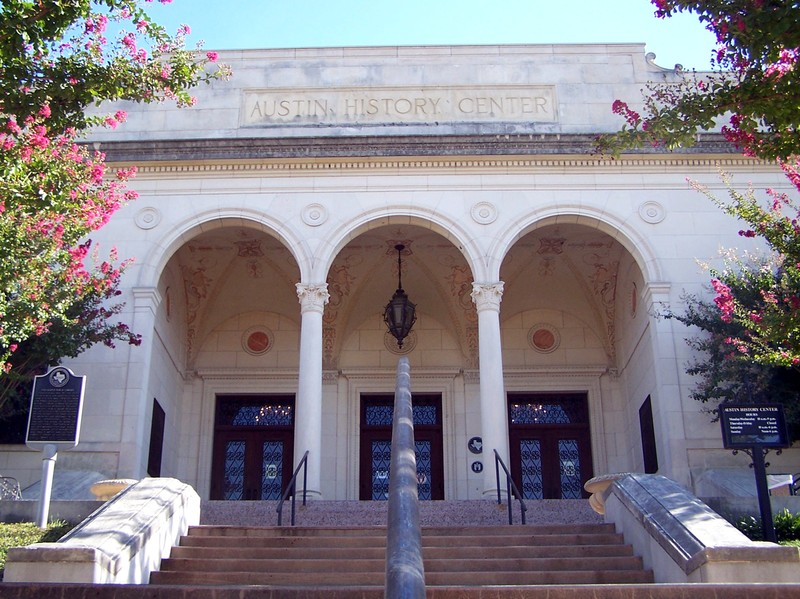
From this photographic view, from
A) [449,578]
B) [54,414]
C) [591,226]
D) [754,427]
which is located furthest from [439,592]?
[591,226]

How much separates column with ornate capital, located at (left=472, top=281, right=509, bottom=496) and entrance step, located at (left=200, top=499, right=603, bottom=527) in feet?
5.53

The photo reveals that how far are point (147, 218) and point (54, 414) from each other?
20.3 feet

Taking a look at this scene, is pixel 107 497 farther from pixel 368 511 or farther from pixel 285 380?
→ pixel 285 380

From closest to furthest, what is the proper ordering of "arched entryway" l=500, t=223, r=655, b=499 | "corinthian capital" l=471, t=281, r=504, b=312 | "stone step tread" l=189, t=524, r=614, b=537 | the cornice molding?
"stone step tread" l=189, t=524, r=614, b=537 → "corinthian capital" l=471, t=281, r=504, b=312 → the cornice molding → "arched entryway" l=500, t=223, r=655, b=499

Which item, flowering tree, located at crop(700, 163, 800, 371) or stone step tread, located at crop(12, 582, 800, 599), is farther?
flowering tree, located at crop(700, 163, 800, 371)

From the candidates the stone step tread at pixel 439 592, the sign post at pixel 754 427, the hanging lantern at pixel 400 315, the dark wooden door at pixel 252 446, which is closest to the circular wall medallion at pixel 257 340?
the dark wooden door at pixel 252 446

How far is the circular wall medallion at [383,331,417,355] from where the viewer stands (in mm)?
20156

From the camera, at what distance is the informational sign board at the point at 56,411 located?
1138cm

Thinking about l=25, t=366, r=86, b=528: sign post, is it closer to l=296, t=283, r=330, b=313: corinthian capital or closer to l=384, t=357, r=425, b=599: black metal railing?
l=384, t=357, r=425, b=599: black metal railing

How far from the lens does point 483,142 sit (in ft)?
56.3

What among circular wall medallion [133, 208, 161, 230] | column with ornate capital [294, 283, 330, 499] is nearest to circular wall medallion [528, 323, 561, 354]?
column with ornate capital [294, 283, 330, 499]

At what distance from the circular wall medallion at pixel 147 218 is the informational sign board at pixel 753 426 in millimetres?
10344

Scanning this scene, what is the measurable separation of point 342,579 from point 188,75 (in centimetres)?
516

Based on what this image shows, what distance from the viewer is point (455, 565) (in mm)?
9445
